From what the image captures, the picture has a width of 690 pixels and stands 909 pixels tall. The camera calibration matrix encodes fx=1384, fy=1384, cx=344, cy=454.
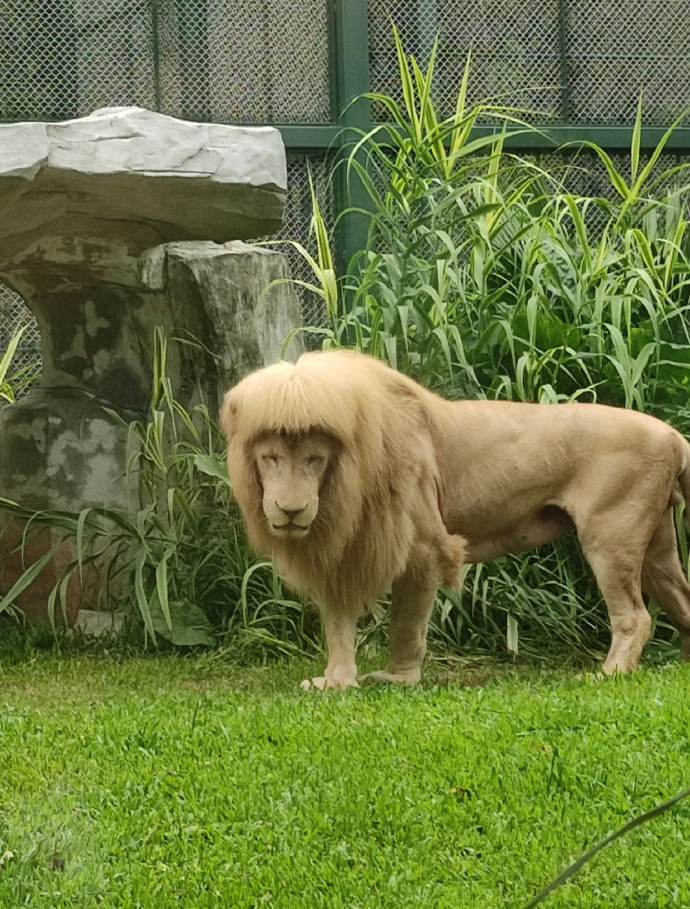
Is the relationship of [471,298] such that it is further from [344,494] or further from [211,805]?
[211,805]

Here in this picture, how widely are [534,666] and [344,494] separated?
1.33 metres

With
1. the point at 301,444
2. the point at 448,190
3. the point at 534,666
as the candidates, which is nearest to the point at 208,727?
the point at 301,444

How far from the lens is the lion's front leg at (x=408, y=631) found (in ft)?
15.5

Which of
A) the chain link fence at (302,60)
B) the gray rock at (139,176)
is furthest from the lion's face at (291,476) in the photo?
the chain link fence at (302,60)

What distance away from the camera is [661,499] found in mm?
4891

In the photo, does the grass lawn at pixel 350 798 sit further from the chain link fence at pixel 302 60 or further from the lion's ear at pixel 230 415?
the chain link fence at pixel 302 60

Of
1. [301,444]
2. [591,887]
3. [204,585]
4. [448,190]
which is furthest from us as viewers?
[448,190]

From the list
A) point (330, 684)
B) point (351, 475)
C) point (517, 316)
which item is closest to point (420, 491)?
point (351, 475)

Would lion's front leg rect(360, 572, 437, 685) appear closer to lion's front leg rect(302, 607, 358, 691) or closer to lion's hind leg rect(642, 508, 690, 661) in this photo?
lion's front leg rect(302, 607, 358, 691)

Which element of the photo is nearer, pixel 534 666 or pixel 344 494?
pixel 344 494

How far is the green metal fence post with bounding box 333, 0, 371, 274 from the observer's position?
23.8 ft

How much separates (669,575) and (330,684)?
1411 millimetres

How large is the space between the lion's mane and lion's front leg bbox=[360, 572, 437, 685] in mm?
58

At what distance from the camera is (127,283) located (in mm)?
6297
